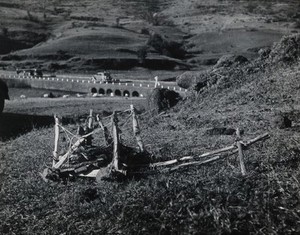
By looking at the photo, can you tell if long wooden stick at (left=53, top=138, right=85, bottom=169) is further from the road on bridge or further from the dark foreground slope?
the road on bridge

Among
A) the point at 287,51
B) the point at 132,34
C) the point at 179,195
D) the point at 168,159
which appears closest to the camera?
the point at 179,195

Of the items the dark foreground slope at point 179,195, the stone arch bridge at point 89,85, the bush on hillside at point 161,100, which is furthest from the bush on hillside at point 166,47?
the dark foreground slope at point 179,195

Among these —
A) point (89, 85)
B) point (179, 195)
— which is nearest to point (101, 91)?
point (89, 85)

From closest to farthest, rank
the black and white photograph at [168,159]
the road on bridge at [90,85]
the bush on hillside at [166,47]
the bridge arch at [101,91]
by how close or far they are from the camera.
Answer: the black and white photograph at [168,159], the road on bridge at [90,85], the bridge arch at [101,91], the bush on hillside at [166,47]

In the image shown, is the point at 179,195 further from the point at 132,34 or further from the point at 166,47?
the point at 132,34

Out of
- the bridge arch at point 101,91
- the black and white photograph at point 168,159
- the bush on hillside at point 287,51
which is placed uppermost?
the bush on hillside at point 287,51

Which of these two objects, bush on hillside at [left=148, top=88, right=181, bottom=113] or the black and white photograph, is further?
bush on hillside at [left=148, top=88, right=181, bottom=113]

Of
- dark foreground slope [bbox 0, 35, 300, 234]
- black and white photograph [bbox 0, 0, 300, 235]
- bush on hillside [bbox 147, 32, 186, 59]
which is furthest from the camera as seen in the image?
bush on hillside [bbox 147, 32, 186, 59]

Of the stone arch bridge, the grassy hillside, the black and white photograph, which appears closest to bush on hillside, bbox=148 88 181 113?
the black and white photograph

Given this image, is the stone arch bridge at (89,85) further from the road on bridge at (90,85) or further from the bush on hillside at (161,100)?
the bush on hillside at (161,100)

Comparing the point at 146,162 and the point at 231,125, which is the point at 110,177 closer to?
the point at 146,162

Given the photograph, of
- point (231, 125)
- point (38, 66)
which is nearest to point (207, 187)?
point (231, 125)
